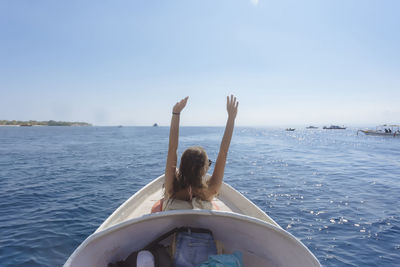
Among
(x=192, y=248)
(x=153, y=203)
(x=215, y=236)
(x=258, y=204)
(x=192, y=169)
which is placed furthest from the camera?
(x=258, y=204)

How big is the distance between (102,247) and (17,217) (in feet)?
21.5

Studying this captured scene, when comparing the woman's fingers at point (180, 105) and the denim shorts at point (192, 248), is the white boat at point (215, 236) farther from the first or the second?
the woman's fingers at point (180, 105)

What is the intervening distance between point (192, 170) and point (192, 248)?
89 centimetres

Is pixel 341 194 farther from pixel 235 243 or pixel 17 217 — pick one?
pixel 17 217

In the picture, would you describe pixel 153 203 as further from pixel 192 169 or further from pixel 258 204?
pixel 258 204

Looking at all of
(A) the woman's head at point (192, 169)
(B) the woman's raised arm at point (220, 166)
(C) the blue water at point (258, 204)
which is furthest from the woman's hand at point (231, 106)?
(C) the blue water at point (258, 204)

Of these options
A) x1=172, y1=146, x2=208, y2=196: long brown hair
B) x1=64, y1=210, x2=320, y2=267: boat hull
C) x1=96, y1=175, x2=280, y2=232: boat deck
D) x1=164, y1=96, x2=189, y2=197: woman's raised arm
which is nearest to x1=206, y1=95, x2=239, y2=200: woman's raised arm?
x1=172, y1=146, x2=208, y2=196: long brown hair

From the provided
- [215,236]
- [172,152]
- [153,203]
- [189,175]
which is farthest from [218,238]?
[153,203]

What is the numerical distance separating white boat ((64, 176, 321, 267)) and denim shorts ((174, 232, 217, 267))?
0.21 meters

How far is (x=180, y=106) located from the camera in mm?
3039

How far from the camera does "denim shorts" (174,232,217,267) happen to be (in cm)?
246

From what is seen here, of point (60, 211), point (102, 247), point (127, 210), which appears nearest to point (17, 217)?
point (60, 211)

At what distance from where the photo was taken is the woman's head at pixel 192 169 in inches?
107

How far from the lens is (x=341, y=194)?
32.7 feet
